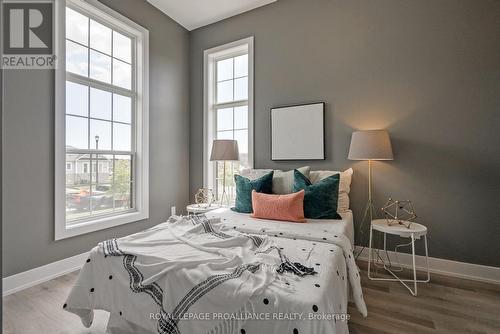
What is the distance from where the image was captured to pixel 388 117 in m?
2.71

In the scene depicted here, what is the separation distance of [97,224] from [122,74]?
72.3 inches

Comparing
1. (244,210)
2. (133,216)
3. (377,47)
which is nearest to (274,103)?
(377,47)

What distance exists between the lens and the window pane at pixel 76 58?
8.37 ft

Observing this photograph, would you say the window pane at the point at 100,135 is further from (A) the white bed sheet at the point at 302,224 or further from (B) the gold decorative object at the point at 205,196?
(A) the white bed sheet at the point at 302,224

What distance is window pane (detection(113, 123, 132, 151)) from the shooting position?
3.06m

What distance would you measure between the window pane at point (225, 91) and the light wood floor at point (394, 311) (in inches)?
113

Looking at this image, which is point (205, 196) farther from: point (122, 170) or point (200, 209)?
point (122, 170)

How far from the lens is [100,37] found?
9.40 ft

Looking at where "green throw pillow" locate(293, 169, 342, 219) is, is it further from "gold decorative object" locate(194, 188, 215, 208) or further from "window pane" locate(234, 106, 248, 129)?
"gold decorative object" locate(194, 188, 215, 208)

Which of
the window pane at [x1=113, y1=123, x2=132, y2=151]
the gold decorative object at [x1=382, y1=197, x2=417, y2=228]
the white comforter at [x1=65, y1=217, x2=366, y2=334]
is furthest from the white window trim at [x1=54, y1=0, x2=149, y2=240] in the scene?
the gold decorative object at [x1=382, y1=197, x2=417, y2=228]

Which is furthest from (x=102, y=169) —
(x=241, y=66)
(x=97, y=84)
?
(x=241, y=66)

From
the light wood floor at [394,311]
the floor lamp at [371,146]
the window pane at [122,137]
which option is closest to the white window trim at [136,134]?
the window pane at [122,137]

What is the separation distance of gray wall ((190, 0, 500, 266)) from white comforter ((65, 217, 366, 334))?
141 centimetres

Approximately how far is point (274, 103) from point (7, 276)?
126 inches
